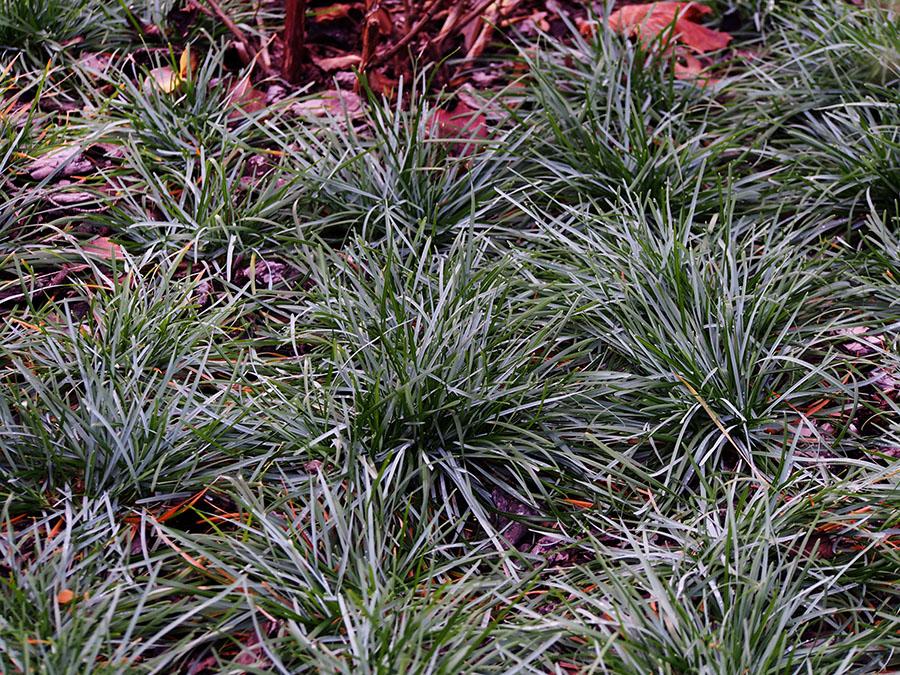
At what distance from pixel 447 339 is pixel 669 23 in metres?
2.14

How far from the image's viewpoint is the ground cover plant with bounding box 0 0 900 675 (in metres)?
2.27

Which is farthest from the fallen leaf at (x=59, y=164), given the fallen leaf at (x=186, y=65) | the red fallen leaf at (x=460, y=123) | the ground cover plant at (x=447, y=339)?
the red fallen leaf at (x=460, y=123)

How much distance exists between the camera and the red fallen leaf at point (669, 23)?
4.10 meters

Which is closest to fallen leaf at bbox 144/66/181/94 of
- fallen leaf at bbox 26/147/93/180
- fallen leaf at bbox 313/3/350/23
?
fallen leaf at bbox 26/147/93/180

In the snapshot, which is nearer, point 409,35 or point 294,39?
point 409,35

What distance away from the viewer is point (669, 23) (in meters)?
4.02

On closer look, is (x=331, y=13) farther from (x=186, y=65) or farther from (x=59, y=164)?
(x=59, y=164)

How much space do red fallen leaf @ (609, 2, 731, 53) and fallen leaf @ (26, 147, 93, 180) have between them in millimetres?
2308

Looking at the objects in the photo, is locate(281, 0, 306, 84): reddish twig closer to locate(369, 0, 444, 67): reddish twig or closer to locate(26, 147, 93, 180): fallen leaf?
locate(369, 0, 444, 67): reddish twig

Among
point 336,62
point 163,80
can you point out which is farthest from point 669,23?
point 163,80

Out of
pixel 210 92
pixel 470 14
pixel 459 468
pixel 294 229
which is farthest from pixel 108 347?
pixel 470 14

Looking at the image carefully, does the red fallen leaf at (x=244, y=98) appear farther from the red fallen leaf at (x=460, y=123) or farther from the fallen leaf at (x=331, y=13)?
the red fallen leaf at (x=460, y=123)

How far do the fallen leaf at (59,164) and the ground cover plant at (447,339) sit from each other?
1cm

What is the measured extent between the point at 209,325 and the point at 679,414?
1475mm
